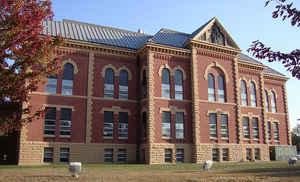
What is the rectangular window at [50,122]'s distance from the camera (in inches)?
1184

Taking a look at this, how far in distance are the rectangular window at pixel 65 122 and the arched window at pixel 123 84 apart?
598cm

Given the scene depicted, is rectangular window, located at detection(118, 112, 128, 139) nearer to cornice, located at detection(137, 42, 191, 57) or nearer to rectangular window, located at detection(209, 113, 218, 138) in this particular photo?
cornice, located at detection(137, 42, 191, 57)

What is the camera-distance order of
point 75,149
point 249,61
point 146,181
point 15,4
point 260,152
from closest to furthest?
1. point 15,4
2. point 146,181
3. point 75,149
4. point 260,152
5. point 249,61

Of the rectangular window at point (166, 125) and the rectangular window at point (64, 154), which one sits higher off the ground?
the rectangular window at point (166, 125)

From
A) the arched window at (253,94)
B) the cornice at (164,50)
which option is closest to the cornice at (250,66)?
the arched window at (253,94)

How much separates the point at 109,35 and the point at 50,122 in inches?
506

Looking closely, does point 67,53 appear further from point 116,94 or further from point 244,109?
point 244,109

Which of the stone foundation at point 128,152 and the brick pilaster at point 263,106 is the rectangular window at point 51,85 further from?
the brick pilaster at point 263,106

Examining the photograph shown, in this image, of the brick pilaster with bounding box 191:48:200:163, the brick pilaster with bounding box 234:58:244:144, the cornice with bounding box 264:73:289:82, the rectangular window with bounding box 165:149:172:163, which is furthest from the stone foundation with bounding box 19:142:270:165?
the cornice with bounding box 264:73:289:82

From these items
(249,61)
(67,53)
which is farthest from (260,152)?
(67,53)

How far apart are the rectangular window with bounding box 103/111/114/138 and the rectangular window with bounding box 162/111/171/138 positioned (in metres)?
5.45

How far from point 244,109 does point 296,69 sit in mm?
35148

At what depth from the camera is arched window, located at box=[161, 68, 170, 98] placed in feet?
111

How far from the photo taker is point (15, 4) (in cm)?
1244
